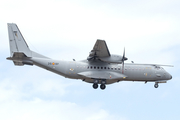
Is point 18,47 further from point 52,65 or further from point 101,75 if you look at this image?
point 101,75

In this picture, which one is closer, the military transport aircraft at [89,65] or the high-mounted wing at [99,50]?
the high-mounted wing at [99,50]

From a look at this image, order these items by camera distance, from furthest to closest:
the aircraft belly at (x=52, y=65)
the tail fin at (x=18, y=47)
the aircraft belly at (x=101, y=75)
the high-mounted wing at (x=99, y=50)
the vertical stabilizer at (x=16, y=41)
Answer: the aircraft belly at (x=101, y=75) → the aircraft belly at (x=52, y=65) → the vertical stabilizer at (x=16, y=41) → the tail fin at (x=18, y=47) → the high-mounted wing at (x=99, y=50)

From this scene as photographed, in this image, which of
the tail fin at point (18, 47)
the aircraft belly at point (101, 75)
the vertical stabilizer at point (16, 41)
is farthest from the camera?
the aircraft belly at point (101, 75)

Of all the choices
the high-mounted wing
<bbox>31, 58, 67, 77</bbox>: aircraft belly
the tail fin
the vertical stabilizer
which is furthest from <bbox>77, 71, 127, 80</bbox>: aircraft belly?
the vertical stabilizer

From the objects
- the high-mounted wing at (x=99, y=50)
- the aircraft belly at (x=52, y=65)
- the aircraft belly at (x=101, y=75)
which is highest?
the high-mounted wing at (x=99, y=50)

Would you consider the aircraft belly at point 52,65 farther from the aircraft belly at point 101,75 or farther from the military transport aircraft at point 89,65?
the aircraft belly at point 101,75

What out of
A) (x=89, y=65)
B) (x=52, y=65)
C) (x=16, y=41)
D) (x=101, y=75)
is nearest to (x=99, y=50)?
(x=89, y=65)

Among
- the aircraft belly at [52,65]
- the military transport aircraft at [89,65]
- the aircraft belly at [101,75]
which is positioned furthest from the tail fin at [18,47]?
the aircraft belly at [101,75]

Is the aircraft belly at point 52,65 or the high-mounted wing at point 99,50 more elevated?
the high-mounted wing at point 99,50

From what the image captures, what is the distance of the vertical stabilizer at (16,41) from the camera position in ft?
137

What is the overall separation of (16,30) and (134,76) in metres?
15.1

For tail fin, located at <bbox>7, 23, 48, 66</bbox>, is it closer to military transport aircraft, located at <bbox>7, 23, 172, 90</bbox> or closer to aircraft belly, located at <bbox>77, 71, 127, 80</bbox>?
military transport aircraft, located at <bbox>7, 23, 172, 90</bbox>

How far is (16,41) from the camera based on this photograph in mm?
42031

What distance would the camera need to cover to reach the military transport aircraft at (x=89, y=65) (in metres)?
41.7
